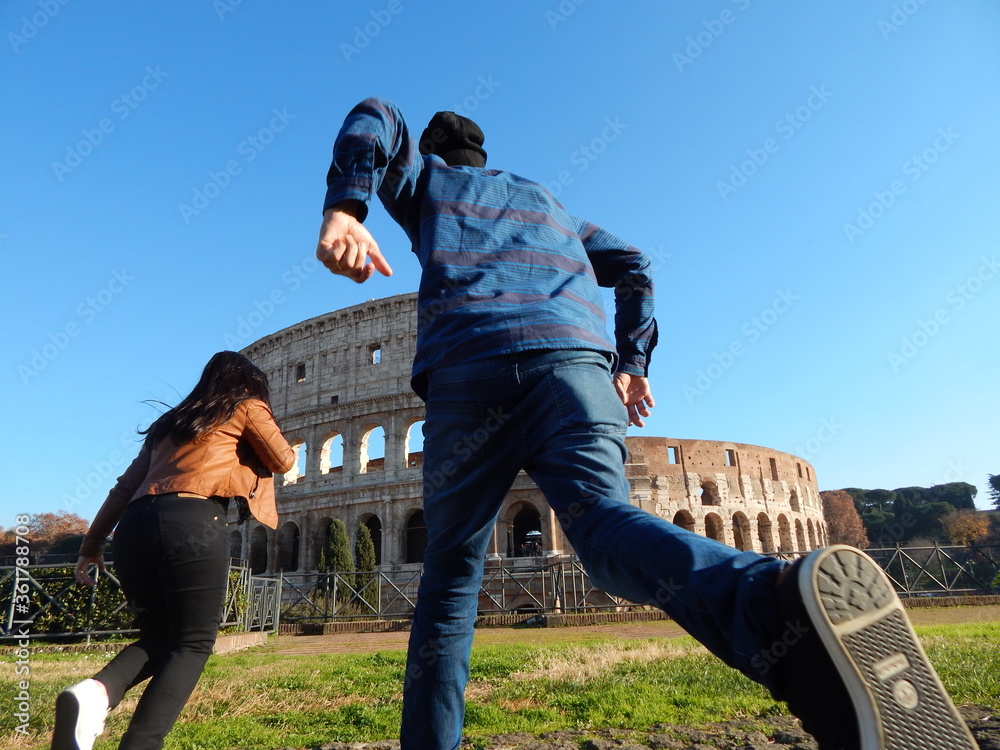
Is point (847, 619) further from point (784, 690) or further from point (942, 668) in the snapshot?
point (942, 668)

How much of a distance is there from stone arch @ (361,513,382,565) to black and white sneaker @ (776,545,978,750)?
27307mm

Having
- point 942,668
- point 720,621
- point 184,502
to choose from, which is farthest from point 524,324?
point 942,668

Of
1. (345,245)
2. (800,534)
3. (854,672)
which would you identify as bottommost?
(854,672)

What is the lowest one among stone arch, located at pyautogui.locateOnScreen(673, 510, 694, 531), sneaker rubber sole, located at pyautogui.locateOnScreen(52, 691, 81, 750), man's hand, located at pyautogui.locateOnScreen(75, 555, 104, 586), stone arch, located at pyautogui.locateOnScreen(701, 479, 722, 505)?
sneaker rubber sole, located at pyautogui.locateOnScreen(52, 691, 81, 750)

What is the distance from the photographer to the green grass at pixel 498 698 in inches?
105

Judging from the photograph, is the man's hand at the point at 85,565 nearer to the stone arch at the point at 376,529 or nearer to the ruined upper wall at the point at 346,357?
the ruined upper wall at the point at 346,357

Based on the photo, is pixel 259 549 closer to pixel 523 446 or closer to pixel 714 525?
pixel 714 525

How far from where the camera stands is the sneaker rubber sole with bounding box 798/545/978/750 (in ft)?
2.74

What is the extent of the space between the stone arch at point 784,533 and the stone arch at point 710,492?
502 cm

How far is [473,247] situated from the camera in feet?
5.45

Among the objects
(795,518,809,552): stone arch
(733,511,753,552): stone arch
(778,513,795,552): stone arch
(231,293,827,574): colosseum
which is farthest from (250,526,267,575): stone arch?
(795,518,809,552): stone arch

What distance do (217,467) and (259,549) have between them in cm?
3104

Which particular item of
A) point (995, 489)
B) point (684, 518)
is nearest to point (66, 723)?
point (684, 518)

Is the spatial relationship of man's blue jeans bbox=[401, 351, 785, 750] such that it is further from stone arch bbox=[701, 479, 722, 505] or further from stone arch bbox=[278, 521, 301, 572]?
stone arch bbox=[701, 479, 722, 505]
